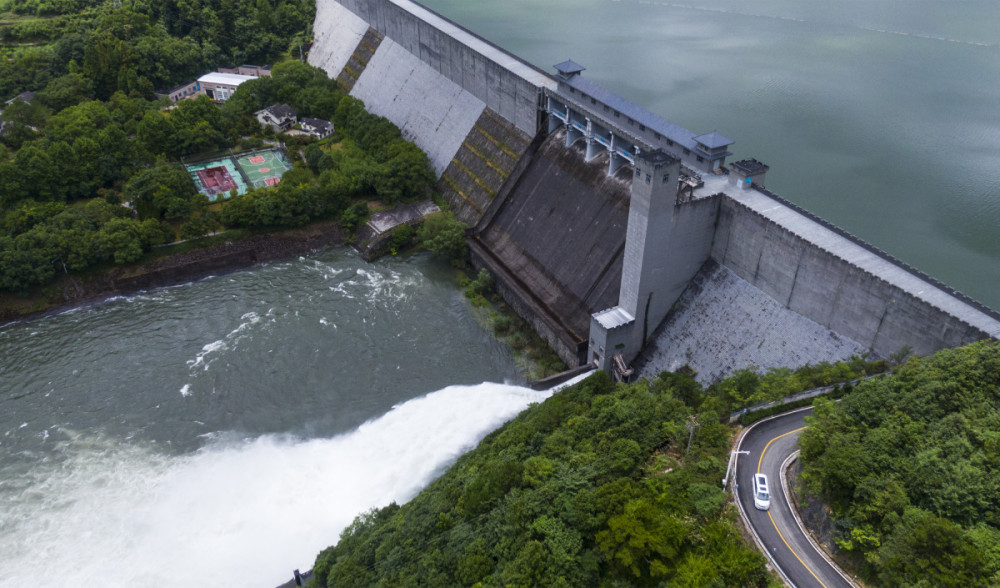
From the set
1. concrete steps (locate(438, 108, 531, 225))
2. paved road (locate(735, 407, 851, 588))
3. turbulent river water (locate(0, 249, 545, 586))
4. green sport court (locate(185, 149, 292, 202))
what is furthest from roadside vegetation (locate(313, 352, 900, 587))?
green sport court (locate(185, 149, 292, 202))

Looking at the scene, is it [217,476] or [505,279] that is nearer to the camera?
[217,476]

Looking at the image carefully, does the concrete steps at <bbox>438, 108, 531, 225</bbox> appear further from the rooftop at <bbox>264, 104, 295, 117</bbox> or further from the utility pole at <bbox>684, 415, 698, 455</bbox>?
the utility pole at <bbox>684, 415, 698, 455</bbox>

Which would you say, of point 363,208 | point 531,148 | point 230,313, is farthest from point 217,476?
point 531,148

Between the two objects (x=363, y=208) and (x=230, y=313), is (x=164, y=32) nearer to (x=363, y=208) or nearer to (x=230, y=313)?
(x=363, y=208)

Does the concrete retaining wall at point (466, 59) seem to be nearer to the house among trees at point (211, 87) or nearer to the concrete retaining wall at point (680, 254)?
the house among trees at point (211, 87)

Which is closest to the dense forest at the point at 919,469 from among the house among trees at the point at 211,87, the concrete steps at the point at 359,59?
the concrete steps at the point at 359,59

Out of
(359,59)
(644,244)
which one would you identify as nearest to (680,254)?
(644,244)
